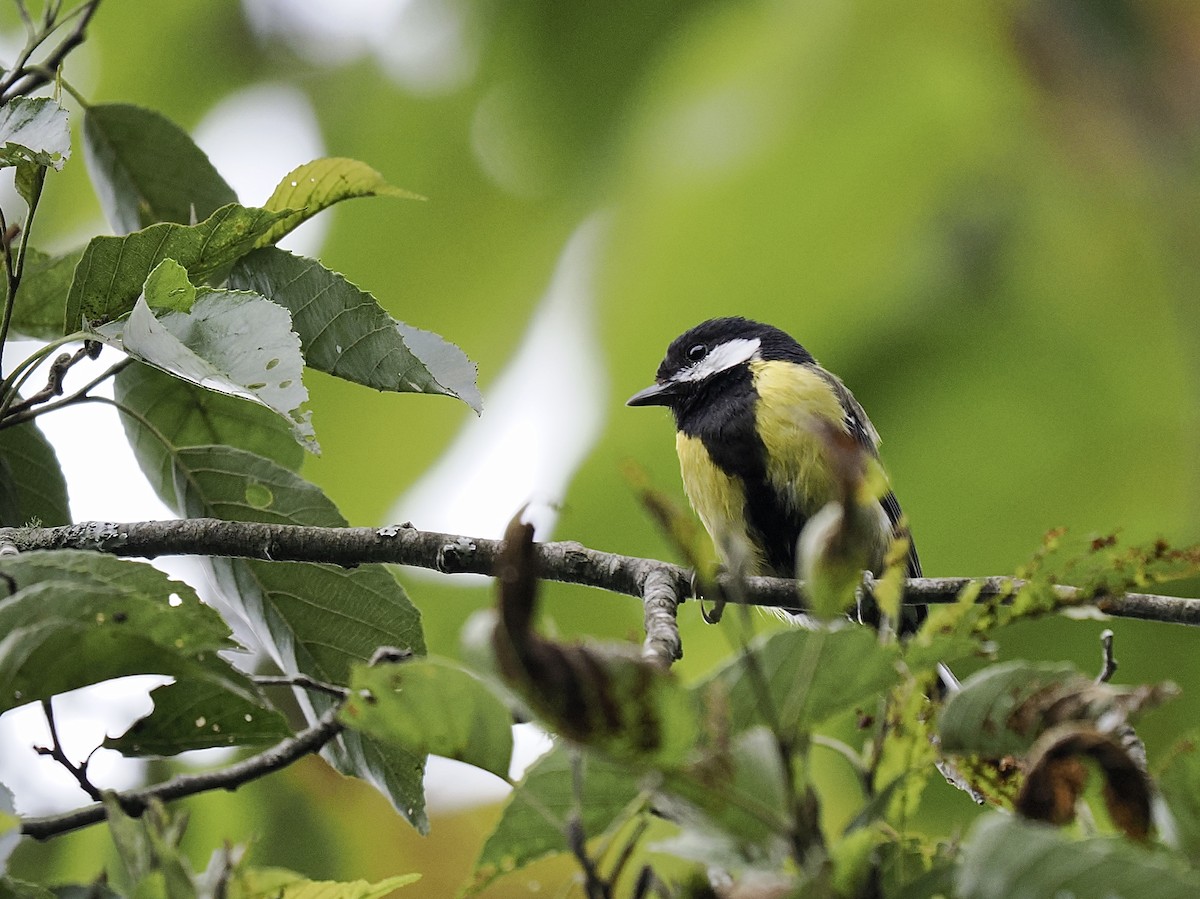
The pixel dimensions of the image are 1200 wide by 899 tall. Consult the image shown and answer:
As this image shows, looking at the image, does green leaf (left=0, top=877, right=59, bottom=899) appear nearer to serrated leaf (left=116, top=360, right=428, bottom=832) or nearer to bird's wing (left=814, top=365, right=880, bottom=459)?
serrated leaf (left=116, top=360, right=428, bottom=832)

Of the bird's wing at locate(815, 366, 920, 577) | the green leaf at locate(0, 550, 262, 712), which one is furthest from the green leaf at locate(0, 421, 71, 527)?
the bird's wing at locate(815, 366, 920, 577)

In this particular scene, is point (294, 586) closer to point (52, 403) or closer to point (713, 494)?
point (52, 403)

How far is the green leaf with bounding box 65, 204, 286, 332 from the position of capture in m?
1.44

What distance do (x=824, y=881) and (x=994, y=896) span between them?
0.09m

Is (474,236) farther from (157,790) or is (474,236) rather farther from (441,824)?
(157,790)

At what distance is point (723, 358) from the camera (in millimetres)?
3369

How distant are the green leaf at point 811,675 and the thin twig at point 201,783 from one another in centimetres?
35

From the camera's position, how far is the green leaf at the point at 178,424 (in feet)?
5.95

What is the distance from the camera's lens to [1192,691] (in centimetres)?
310

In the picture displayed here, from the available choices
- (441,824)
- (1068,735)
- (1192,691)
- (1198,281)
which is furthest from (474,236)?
(1068,735)

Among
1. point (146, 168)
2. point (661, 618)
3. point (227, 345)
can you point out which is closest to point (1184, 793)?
point (661, 618)

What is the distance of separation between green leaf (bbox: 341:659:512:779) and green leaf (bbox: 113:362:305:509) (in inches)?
40.9

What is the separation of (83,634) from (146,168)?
119 cm

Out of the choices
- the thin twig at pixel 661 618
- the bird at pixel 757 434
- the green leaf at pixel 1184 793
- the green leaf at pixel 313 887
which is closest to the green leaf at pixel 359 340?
the thin twig at pixel 661 618
